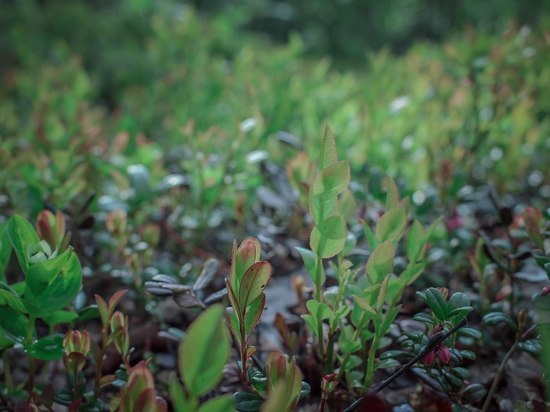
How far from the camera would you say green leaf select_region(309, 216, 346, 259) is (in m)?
0.85

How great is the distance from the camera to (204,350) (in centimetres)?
58

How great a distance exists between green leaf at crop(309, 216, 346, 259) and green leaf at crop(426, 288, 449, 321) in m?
0.16

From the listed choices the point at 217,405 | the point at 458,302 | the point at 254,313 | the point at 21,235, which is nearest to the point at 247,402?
the point at 254,313

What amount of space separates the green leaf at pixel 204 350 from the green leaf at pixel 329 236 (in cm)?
32

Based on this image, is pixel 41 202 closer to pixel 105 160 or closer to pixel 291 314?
pixel 105 160

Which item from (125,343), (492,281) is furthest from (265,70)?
(125,343)

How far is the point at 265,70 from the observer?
312 centimetres

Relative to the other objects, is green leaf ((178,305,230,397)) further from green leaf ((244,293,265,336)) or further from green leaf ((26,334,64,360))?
green leaf ((26,334,64,360))

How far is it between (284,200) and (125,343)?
2.75ft

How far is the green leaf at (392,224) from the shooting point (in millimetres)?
947

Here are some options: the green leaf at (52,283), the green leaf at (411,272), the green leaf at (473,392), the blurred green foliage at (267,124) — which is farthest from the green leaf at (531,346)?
the green leaf at (52,283)

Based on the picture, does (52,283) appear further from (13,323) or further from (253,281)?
(253,281)

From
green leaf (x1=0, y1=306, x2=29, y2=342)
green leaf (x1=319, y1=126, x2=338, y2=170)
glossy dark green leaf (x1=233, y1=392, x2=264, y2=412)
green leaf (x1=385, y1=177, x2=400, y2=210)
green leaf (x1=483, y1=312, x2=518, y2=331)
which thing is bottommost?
green leaf (x1=0, y1=306, x2=29, y2=342)

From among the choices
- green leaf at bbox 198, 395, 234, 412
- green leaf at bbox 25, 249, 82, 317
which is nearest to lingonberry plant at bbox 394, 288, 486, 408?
green leaf at bbox 198, 395, 234, 412
